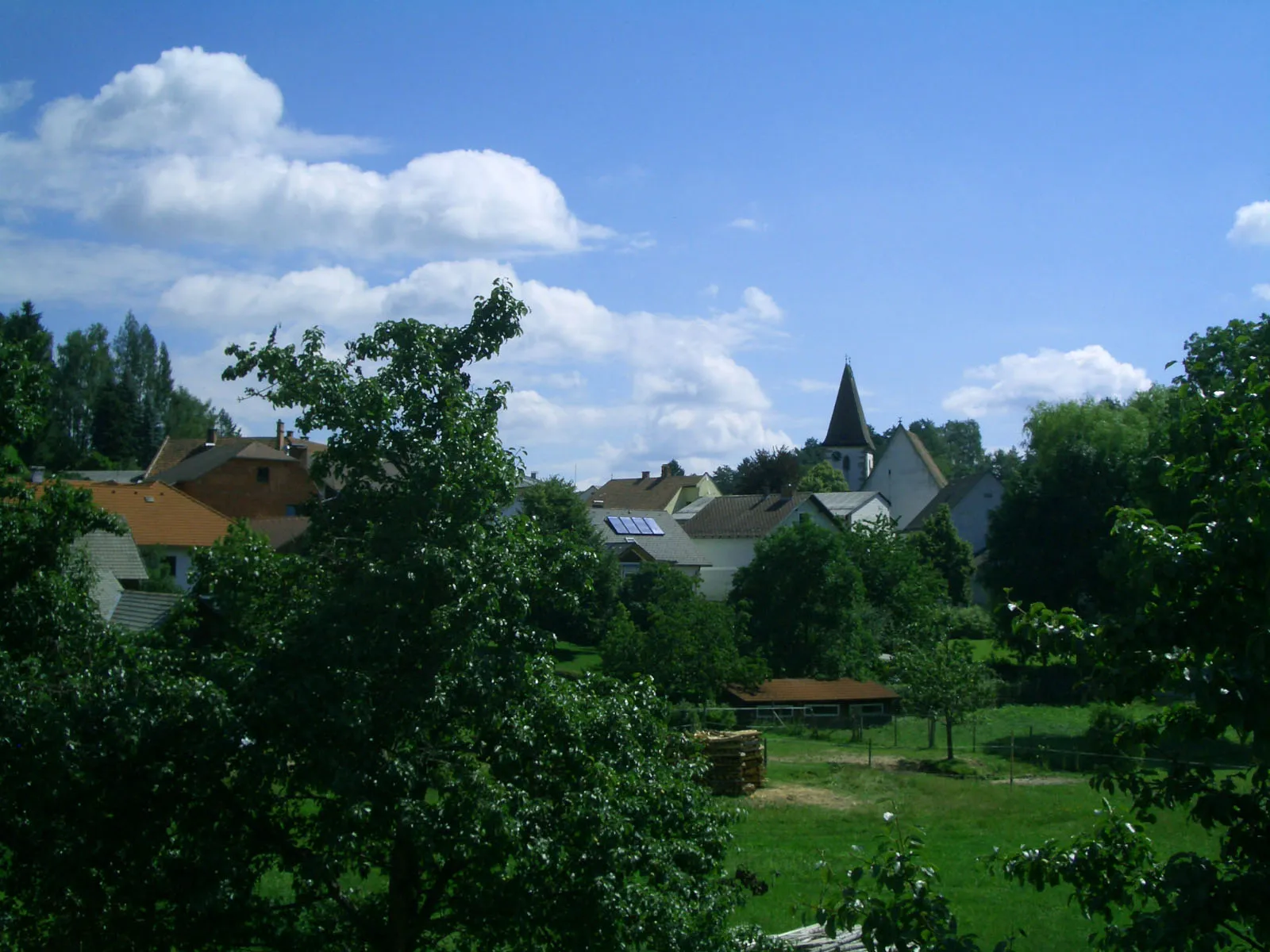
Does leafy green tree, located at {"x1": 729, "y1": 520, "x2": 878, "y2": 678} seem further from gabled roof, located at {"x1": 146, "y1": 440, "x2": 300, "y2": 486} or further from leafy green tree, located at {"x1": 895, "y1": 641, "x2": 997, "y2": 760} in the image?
gabled roof, located at {"x1": 146, "y1": 440, "x2": 300, "y2": 486}

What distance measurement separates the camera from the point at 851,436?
9594 cm

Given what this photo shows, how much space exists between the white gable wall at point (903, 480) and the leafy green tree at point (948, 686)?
5272 cm

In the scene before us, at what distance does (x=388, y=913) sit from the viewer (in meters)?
7.74

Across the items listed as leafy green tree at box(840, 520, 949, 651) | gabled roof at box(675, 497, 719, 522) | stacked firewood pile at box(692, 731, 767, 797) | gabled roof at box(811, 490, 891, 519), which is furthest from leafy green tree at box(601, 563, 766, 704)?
gabled roof at box(675, 497, 719, 522)

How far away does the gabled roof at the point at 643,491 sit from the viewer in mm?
93250

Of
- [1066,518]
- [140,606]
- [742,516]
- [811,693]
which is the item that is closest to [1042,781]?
[811,693]

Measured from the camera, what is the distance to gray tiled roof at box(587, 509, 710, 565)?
59781 millimetres

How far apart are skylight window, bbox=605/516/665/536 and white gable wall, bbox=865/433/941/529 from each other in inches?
1210

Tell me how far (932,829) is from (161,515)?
113 feet

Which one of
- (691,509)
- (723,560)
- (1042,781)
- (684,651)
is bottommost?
(1042,781)

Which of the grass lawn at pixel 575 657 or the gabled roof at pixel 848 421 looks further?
the gabled roof at pixel 848 421

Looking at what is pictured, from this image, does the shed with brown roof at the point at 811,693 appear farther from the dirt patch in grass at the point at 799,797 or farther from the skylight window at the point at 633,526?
the skylight window at the point at 633,526

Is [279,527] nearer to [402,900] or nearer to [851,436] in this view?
[402,900]

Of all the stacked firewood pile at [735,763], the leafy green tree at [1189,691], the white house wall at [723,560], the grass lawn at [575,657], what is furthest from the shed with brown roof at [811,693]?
the leafy green tree at [1189,691]
